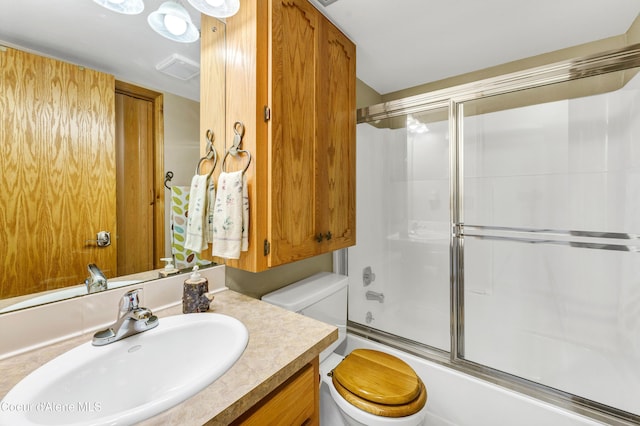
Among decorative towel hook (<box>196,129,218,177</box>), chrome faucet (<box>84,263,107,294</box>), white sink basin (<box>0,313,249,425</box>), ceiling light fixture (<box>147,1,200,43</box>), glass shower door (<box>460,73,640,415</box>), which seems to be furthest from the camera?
glass shower door (<box>460,73,640,415</box>)

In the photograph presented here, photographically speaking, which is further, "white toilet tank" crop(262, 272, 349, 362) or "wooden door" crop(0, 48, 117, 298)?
"white toilet tank" crop(262, 272, 349, 362)

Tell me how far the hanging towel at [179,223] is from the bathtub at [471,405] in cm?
89

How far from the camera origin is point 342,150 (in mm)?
1428

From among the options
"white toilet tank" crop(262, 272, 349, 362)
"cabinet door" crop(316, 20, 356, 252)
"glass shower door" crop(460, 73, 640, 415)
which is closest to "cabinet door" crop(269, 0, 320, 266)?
"cabinet door" crop(316, 20, 356, 252)

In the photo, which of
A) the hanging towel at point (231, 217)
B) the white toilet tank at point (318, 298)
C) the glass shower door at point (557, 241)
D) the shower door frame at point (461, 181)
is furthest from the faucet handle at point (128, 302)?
the glass shower door at point (557, 241)

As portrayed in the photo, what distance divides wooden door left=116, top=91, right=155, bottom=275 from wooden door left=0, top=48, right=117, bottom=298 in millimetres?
26

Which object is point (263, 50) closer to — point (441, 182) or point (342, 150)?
point (342, 150)

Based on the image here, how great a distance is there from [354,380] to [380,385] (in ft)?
0.36

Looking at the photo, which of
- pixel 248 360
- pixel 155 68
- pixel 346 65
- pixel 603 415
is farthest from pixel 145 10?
pixel 603 415

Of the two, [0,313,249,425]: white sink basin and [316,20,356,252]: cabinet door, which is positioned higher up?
[316,20,356,252]: cabinet door

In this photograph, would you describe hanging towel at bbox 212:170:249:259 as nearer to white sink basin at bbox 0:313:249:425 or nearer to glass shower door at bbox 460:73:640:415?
white sink basin at bbox 0:313:249:425

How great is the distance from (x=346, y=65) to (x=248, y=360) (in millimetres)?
1475

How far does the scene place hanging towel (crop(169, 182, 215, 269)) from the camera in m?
1.04

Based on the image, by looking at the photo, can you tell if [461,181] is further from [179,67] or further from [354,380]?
[179,67]
